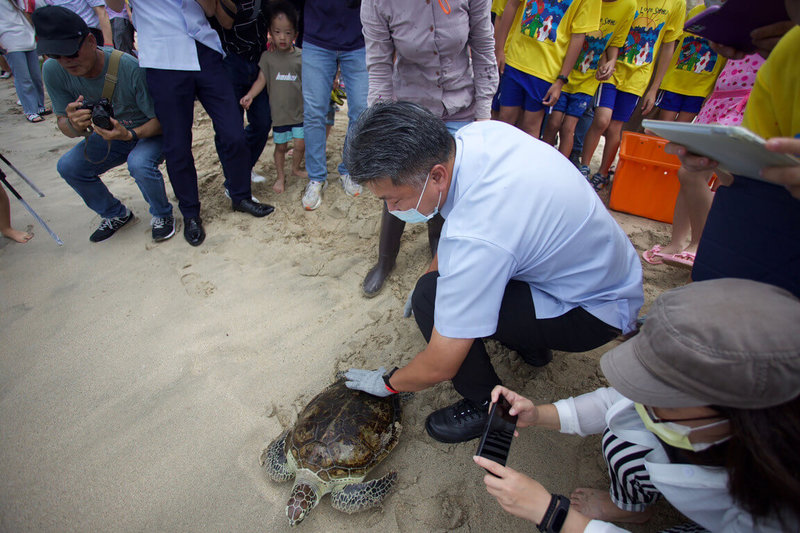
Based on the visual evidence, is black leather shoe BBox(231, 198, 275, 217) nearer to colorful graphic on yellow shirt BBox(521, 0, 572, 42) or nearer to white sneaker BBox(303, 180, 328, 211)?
white sneaker BBox(303, 180, 328, 211)

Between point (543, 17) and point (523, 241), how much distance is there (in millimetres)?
2228

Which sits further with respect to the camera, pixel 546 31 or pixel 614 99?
pixel 614 99

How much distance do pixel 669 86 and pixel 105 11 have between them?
6.28 metres

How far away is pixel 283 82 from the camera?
2.91 meters

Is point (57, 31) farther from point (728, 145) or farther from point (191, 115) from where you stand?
point (728, 145)

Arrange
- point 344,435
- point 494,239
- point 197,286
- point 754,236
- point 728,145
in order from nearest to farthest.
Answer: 1. point 728,145
2. point 494,239
3. point 754,236
4. point 344,435
5. point 197,286

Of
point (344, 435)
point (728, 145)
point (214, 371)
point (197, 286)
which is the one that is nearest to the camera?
point (728, 145)

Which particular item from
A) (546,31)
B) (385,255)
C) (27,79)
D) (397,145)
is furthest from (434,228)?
(27,79)

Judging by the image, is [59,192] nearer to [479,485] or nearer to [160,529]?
[160,529]

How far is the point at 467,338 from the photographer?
3.46 feet

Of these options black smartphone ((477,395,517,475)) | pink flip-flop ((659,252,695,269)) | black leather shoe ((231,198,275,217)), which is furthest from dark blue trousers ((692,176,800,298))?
black leather shoe ((231,198,275,217))

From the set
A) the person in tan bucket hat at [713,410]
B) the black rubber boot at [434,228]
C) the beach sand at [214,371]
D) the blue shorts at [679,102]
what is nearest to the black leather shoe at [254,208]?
the beach sand at [214,371]

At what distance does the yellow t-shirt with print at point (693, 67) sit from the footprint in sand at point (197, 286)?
3.48 metres

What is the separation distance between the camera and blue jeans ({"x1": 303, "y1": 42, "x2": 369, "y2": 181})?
104 inches
